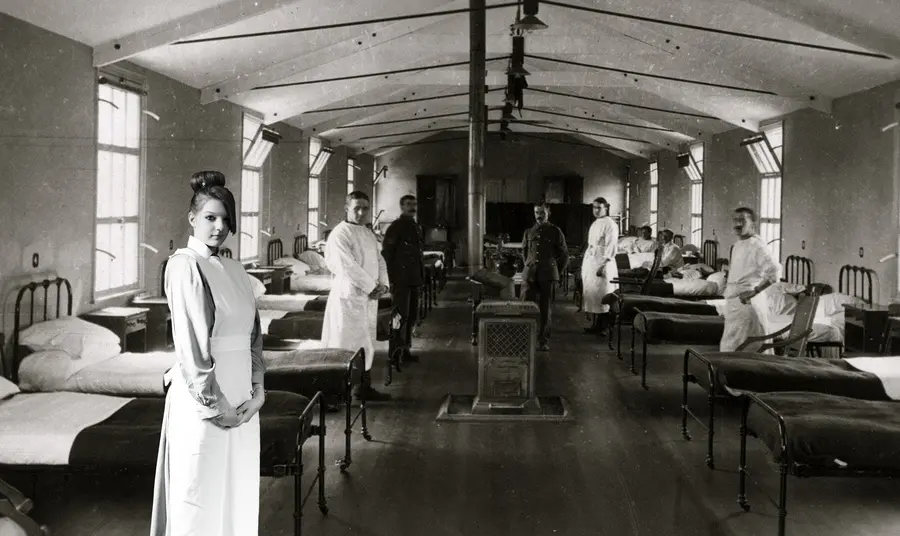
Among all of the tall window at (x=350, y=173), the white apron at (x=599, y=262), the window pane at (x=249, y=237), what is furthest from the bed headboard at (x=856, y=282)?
the tall window at (x=350, y=173)

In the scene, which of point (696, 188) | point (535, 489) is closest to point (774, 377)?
point (535, 489)

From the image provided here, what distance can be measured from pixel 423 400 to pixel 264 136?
20.2 feet

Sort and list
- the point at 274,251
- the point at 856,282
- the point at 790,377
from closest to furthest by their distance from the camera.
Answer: the point at 790,377, the point at 856,282, the point at 274,251

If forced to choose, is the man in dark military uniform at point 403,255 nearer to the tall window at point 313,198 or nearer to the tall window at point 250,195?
the tall window at point 250,195

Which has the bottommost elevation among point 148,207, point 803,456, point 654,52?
point 803,456

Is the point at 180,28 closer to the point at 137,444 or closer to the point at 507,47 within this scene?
the point at 137,444

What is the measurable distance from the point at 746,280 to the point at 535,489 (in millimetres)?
3348

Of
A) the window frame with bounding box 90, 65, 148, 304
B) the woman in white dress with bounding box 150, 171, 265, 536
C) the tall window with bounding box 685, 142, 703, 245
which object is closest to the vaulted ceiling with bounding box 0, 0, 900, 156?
the window frame with bounding box 90, 65, 148, 304

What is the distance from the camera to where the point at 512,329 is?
6371 millimetres

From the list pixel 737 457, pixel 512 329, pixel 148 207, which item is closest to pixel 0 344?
pixel 148 207

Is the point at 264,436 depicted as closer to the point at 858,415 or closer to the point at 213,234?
the point at 213,234

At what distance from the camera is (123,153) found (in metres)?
7.75

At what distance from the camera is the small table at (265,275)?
422 inches

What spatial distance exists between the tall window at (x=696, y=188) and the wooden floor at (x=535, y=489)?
9632 mm
